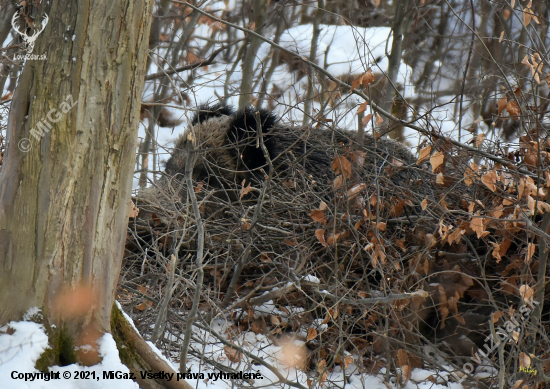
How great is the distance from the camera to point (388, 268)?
416 cm

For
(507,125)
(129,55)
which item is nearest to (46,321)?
(129,55)

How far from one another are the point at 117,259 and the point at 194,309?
49cm

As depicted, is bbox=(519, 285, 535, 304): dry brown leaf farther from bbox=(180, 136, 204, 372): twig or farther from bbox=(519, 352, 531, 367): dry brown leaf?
bbox=(180, 136, 204, 372): twig

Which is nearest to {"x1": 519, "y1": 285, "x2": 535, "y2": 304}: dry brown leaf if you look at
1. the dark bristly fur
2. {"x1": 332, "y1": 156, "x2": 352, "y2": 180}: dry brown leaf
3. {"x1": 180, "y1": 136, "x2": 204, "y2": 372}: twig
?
{"x1": 332, "y1": 156, "x2": 352, "y2": 180}: dry brown leaf

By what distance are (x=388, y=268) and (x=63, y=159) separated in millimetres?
2558

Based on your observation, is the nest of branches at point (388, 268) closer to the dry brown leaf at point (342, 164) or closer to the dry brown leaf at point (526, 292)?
the dry brown leaf at point (342, 164)

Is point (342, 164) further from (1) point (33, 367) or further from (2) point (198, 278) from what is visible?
(1) point (33, 367)

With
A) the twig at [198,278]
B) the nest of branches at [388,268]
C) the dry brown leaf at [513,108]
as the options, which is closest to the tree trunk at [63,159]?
the twig at [198,278]

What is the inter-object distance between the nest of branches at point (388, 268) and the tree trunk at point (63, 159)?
122 cm

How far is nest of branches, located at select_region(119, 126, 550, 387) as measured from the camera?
3914 millimetres

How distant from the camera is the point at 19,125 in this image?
2.60 metres

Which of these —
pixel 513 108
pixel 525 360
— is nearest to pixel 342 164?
pixel 513 108

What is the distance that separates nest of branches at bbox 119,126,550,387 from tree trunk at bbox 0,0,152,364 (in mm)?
1218

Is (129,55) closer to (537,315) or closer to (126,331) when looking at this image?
(126,331)
